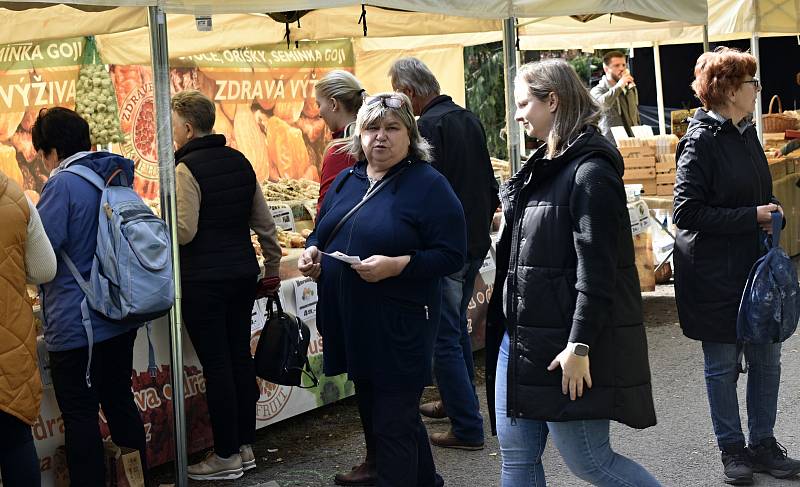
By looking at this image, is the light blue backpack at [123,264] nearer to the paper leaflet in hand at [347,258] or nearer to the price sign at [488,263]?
the paper leaflet in hand at [347,258]

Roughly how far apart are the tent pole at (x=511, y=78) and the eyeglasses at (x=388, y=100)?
238 centimetres

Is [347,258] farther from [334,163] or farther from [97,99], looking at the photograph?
[97,99]

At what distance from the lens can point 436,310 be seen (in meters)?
4.00

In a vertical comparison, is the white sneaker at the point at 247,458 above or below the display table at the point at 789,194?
below

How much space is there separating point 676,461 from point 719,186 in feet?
4.58

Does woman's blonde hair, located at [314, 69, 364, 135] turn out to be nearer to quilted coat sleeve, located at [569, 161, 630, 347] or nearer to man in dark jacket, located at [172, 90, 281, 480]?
man in dark jacket, located at [172, 90, 281, 480]

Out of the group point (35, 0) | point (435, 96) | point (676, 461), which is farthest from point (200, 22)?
point (676, 461)

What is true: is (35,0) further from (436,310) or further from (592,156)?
(592,156)

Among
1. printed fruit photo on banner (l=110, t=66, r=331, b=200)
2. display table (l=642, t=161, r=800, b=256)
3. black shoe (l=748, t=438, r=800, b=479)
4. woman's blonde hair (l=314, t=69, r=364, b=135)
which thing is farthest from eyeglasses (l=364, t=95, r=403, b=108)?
display table (l=642, t=161, r=800, b=256)

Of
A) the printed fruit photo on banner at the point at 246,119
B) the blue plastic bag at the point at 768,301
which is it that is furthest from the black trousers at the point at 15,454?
the printed fruit photo on banner at the point at 246,119

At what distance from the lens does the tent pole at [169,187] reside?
14.7ft

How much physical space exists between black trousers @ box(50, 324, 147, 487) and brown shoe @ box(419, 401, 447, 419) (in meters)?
1.96

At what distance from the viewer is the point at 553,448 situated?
5430 millimetres

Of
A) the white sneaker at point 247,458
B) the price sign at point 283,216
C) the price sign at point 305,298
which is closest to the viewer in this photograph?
the white sneaker at point 247,458
